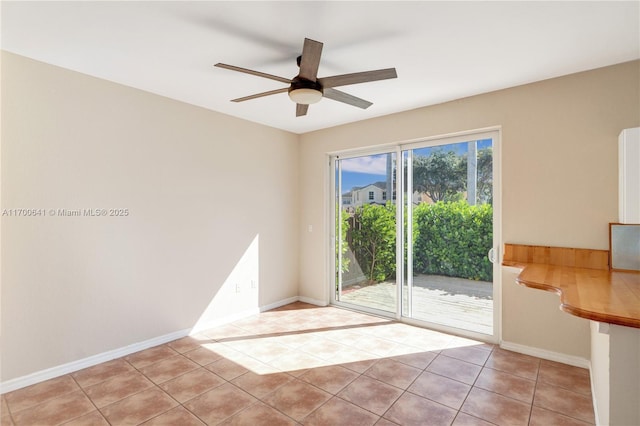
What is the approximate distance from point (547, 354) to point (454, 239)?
53.1 inches

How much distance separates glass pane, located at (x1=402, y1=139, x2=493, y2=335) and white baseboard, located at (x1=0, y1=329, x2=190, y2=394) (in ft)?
9.37

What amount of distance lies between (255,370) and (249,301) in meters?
1.52

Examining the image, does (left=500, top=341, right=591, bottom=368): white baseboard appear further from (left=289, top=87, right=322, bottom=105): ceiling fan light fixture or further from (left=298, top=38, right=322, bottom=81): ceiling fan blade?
(left=298, top=38, right=322, bottom=81): ceiling fan blade

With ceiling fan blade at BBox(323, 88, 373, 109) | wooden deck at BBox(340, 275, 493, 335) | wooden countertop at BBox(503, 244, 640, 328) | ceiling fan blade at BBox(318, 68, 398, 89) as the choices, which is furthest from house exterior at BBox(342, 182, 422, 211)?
ceiling fan blade at BBox(318, 68, 398, 89)

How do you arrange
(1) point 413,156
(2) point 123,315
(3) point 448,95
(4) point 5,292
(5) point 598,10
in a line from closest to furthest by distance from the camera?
(5) point 598,10, (4) point 5,292, (2) point 123,315, (3) point 448,95, (1) point 413,156

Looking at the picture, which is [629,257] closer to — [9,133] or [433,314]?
[433,314]

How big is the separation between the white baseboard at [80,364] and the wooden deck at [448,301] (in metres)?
2.59

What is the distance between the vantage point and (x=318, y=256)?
15.5ft

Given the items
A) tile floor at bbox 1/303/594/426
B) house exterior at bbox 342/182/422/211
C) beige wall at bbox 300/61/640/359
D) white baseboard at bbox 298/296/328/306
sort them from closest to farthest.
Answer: tile floor at bbox 1/303/594/426 < beige wall at bbox 300/61/640/359 < house exterior at bbox 342/182/422/211 < white baseboard at bbox 298/296/328/306

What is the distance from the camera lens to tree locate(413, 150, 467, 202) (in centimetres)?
355

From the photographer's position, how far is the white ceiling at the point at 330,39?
6.22ft

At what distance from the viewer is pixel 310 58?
6.41 ft

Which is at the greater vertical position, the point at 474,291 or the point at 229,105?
the point at 229,105

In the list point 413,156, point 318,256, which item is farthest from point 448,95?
point 318,256
